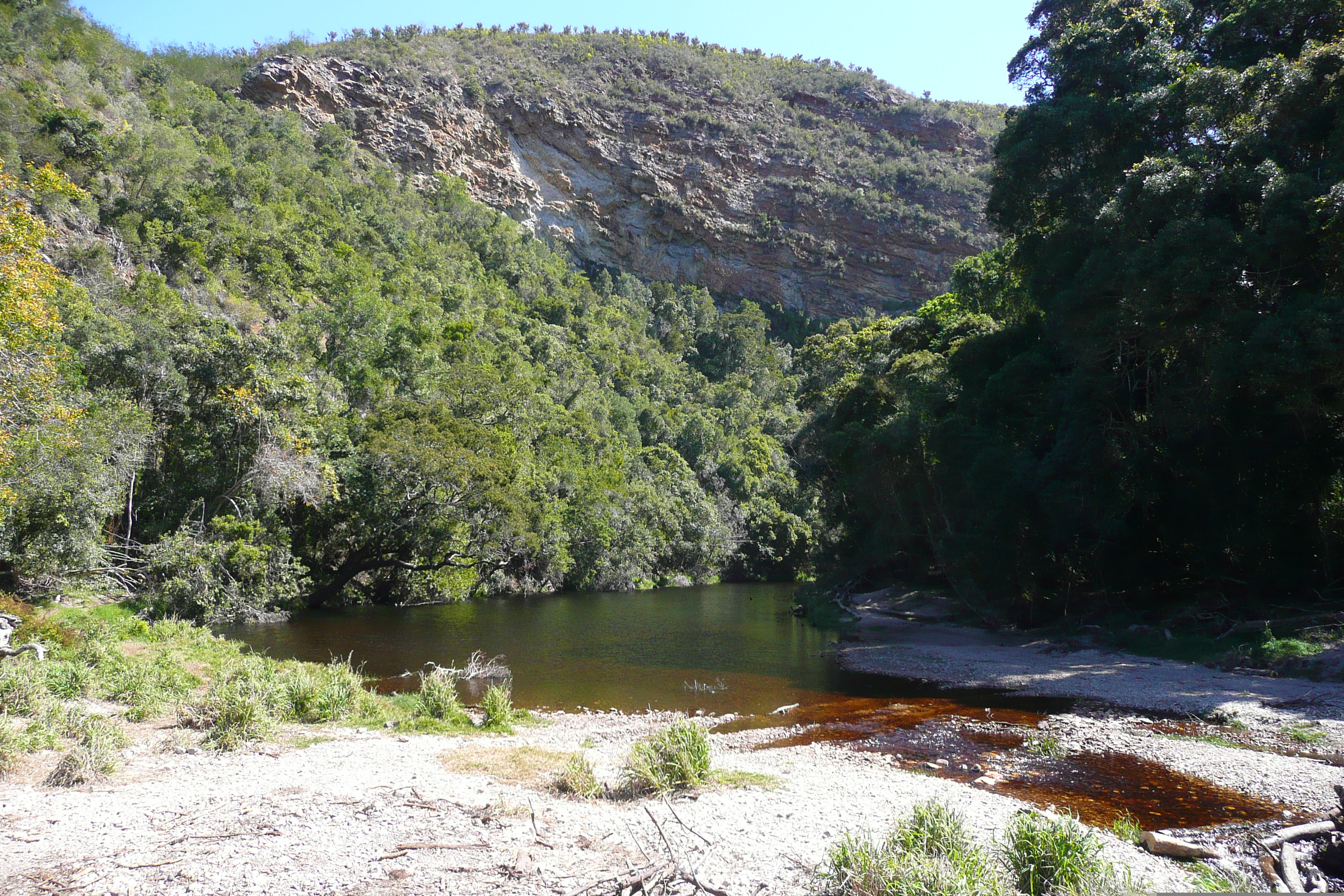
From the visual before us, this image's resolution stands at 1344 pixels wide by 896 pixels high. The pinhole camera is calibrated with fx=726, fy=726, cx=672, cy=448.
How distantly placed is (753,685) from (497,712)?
6.81 meters

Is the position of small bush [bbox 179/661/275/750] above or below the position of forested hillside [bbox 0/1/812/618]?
below

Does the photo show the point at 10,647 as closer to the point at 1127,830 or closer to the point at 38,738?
the point at 38,738

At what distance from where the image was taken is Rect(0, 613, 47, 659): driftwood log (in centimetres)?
1268

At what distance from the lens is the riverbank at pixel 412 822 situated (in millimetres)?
5605

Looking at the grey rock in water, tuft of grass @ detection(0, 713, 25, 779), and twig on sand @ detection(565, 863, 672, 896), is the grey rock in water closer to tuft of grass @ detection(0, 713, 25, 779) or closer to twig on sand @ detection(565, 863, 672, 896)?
twig on sand @ detection(565, 863, 672, 896)

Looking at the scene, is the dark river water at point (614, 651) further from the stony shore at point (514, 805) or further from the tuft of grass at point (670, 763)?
the tuft of grass at point (670, 763)

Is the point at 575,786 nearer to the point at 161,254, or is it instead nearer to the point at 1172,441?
the point at 1172,441

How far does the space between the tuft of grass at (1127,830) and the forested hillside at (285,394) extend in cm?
1891

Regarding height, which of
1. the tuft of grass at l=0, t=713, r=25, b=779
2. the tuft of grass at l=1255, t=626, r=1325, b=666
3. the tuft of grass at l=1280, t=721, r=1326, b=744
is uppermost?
the tuft of grass at l=1255, t=626, r=1325, b=666

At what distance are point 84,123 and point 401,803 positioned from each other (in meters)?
45.5

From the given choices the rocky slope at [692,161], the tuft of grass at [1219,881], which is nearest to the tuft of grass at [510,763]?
the tuft of grass at [1219,881]

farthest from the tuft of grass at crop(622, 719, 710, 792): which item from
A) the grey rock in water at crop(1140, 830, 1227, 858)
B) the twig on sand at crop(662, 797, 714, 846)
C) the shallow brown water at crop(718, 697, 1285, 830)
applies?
the grey rock in water at crop(1140, 830, 1227, 858)

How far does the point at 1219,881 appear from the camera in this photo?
6.22 metres

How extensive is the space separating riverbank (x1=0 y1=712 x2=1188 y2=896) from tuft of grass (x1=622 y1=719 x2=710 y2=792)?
24 cm
